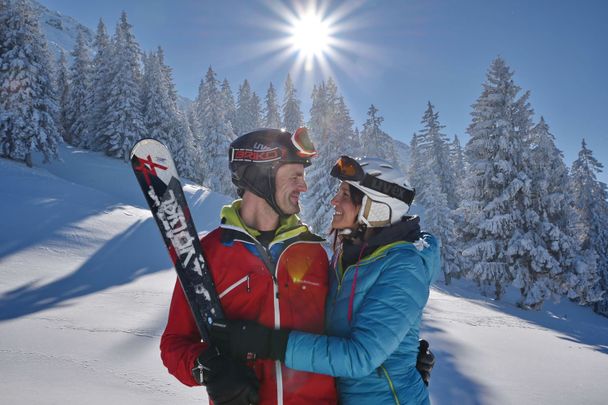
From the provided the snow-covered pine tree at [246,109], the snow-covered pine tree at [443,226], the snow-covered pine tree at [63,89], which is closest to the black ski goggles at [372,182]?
the snow-covered pine tree at [443,226]

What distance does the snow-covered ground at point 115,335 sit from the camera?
4293 millimetres

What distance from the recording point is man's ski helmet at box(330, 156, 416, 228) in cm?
268

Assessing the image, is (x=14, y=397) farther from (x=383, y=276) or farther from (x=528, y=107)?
(x=528, y=107)

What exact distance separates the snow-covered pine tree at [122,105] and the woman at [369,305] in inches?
1478

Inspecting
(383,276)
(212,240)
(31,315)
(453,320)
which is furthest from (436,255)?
(453,320)

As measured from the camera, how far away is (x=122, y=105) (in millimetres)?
35031

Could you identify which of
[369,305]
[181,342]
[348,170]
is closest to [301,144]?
[348,170]

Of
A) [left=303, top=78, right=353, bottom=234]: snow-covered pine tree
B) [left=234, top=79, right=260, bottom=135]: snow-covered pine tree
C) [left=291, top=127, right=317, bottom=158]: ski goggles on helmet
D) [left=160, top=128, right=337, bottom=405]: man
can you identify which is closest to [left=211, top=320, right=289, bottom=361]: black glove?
[left=160, top=128, right=337, bottom=405]: man

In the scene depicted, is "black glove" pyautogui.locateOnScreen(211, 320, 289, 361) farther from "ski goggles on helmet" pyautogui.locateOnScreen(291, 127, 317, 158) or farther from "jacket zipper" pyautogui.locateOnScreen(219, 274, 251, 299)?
"ski goggles on helmet" pyautogui.locateOnScreen(291, 127, 317, 158)

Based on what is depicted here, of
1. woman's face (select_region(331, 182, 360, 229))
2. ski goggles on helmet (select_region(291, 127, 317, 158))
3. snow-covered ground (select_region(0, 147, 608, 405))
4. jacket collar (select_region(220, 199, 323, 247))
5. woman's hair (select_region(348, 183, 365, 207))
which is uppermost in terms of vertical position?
ski goggles on helmet (select_region(291, 127, 317, 158))

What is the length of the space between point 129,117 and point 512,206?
35379 millimetres

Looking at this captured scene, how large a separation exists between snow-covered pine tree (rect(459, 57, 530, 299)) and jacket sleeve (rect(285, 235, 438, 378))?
1934 centimetres

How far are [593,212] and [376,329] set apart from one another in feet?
122

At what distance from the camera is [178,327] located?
8.34ft
